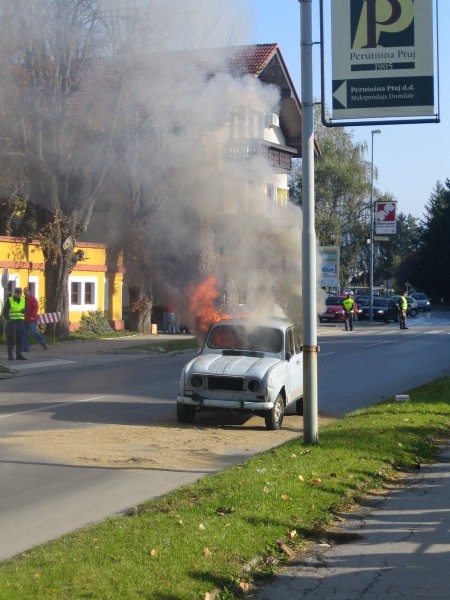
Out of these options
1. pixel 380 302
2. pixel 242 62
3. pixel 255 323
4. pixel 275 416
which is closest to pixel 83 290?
pixel 242 62

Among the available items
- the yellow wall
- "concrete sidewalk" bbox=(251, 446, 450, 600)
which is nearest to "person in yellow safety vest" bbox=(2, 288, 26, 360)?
the yellow wall

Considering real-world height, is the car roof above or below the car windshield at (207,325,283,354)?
above

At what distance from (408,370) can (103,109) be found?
11.2 metres

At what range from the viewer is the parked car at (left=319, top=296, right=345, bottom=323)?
4888 cm

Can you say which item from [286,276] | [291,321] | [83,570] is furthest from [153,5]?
[83,570]

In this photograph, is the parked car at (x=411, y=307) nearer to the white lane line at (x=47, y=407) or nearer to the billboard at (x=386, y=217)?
the billboard at (x=386, y=217)

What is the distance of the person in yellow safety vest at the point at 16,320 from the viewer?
21.6 m

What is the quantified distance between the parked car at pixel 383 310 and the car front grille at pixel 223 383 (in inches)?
1623

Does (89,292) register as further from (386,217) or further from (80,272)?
(386,217)

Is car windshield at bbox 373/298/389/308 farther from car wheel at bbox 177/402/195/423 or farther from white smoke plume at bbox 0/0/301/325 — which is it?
car wheel at bbox 177/402/195/423

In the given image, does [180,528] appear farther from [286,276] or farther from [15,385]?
[15,385]

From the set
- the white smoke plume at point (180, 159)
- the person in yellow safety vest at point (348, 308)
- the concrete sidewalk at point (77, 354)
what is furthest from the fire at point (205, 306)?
the person in yellow safety vest at point (348, 308)

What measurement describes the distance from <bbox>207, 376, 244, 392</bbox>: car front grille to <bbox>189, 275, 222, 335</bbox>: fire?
439 cm

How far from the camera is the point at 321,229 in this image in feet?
194
